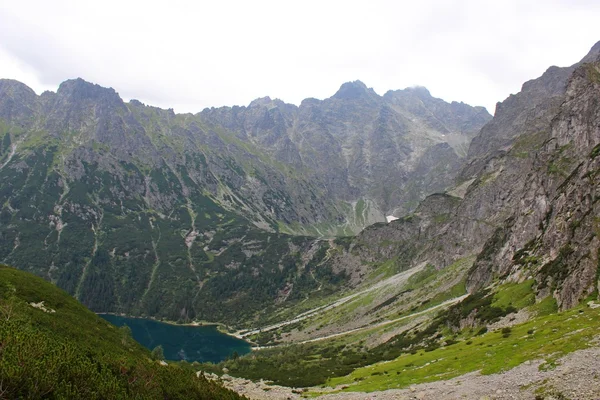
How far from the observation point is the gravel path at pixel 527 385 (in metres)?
28.6

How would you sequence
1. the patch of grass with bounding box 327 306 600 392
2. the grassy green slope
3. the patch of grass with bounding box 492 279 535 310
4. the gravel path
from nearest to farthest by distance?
the grassy green slope
the gravel path
the patch of grass with bounding box 327 306 600 392
the patch of grass with bounding box 492 279 535 310

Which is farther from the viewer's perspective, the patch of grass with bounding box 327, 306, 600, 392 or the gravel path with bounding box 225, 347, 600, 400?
the patch of grass with bounding box 327, 306, 600, 392

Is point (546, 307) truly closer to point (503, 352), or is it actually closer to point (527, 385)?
point (503, 352)

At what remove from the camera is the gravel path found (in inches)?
1126

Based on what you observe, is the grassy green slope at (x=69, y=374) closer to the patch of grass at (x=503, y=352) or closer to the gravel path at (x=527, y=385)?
the gravel path at (x=527, y=385)

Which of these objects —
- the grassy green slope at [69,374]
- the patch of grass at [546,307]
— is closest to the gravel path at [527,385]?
the grassy green slope at [69,374]

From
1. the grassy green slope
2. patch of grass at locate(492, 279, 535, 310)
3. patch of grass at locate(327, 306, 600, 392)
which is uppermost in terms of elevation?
the grassy green slope

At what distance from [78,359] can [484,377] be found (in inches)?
1395

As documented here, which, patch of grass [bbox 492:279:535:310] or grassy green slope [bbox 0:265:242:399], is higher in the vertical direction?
grassy green slope [bbox 0:265:242:399]

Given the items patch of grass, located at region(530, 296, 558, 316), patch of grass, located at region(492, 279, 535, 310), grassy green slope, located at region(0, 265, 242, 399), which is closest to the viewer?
grassy green slope, located at region(0, 265, 242, 399)

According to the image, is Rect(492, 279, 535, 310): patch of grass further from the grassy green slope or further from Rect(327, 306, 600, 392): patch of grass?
the grassy green slope

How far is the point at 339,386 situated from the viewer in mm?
61344

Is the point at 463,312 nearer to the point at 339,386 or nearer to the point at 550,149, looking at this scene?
the point at 339,386

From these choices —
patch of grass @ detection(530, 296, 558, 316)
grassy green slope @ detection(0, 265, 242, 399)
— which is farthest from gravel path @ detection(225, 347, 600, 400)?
patch of grass @ detection(530, 296, 558, 316)
